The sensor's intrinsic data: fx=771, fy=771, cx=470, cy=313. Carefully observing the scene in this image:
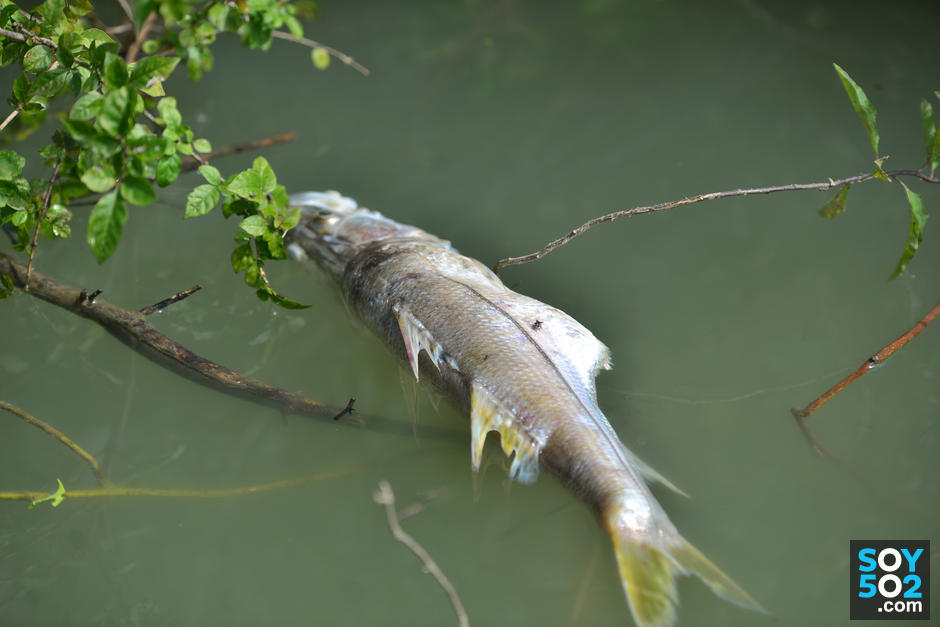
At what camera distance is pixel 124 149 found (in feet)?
6.75

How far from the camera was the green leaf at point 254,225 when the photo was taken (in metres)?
2.43

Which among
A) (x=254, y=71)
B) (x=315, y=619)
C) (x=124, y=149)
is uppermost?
(x=124, y=149)

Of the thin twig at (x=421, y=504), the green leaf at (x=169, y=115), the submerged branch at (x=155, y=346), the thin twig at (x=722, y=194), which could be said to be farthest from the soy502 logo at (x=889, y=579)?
Result: the green leaf at (x=169, y=115)

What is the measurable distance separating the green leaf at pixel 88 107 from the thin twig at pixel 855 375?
2502mm

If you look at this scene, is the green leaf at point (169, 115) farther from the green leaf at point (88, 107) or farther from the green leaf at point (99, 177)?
the green leaf at point (99, 177)

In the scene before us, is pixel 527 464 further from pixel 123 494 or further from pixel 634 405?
pixel 123 494

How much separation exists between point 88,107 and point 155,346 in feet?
4.14

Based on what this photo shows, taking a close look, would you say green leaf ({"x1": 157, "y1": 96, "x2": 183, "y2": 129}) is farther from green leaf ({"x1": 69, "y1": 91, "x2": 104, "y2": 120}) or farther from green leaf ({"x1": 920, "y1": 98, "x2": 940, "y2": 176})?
green leaf ({"x1": 920, "y1": 98, "x2": 940, "y2": 176})

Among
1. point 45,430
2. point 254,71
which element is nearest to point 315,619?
point 45,430

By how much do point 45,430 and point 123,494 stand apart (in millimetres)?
440

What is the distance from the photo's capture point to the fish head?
3.36m

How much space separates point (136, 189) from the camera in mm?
1996

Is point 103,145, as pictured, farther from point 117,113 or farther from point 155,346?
point 155,346

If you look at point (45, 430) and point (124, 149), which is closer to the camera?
point (124, 149)
